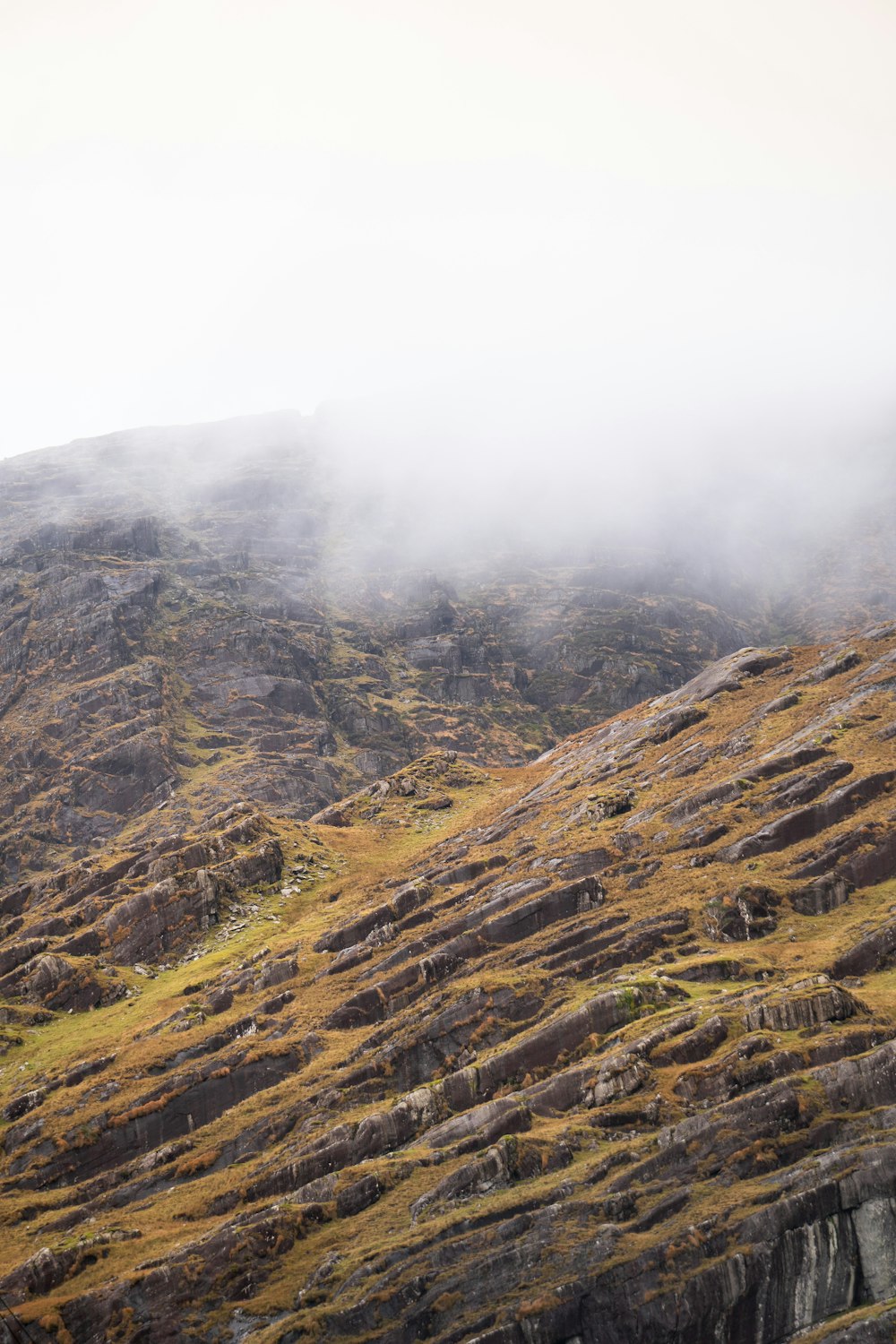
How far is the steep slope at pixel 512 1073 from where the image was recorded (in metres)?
28.3

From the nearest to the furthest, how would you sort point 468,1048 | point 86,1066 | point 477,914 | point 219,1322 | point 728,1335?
point 728,1335
point 219,1322
point 468,1048
point 86,1066
point 477,914

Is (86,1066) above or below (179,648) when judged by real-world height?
below

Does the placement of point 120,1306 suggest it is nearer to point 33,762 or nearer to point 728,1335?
point 728,1335

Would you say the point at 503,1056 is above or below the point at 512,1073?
above

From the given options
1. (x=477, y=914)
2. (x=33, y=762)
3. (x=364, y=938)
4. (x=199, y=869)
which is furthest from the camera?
(x=33, y=762)

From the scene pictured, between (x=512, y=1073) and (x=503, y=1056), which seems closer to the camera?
(x=512, y=1073)

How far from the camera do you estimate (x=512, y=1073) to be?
42281 millimetres

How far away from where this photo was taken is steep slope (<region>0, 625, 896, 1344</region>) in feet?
92.7

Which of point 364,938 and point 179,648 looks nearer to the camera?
point 364,938

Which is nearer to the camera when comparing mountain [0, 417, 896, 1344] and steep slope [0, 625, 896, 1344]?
steep slope [0, 625, 896, 1344]

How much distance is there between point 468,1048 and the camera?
4650cm

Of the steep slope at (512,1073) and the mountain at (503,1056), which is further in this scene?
the mountain at (503,1056)

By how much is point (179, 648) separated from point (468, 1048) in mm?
164616

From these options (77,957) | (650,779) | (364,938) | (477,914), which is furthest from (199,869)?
(650,779)
